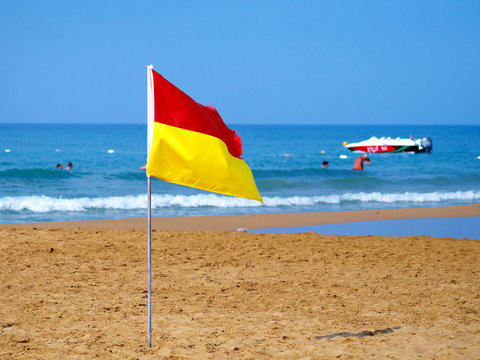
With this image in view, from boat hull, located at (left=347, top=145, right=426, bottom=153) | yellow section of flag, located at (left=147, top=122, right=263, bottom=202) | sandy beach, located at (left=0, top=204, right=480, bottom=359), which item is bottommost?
sandy beach, located at (left=0, top=204, right=480, bottom=359)

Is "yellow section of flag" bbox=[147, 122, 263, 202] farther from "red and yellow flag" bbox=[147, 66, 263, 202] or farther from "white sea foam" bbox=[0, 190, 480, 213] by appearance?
"white sea foam" bbox=[0, 190, 480, 213]

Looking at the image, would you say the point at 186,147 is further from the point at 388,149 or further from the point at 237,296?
the point at 388,149

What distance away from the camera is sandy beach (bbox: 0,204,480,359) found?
6.00m

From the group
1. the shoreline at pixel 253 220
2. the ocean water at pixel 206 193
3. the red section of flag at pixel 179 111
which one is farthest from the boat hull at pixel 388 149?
the red section of flag at pixel 179 111

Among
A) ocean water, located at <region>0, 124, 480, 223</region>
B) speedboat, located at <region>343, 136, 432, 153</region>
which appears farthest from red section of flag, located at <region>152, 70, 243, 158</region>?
speedboat, located at <region>343, 136, 432, 153</region>

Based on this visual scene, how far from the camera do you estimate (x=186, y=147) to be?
553cm

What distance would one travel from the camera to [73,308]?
282 inches

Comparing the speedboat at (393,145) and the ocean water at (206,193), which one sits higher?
the speedboat at (393,145)

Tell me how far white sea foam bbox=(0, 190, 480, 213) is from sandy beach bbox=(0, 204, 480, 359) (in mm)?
6796

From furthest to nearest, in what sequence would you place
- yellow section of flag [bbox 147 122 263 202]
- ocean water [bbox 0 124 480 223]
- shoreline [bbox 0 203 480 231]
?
ocean water [bbox 0 124 480 223], shoreline [bbox 0 203 480 231], yellow section of flag [bbox 147 122 263 202]

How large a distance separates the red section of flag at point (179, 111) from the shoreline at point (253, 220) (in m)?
8.70

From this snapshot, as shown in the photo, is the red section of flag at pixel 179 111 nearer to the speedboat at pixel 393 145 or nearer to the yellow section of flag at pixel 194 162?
the yellow section of flag at pixel 194 162

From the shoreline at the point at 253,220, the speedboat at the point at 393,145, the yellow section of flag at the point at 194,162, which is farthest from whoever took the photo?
the speedboat at the point at 393,145

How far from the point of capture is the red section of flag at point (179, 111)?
552 cm
